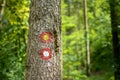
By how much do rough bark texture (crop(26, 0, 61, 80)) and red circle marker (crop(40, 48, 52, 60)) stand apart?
0.04 meters

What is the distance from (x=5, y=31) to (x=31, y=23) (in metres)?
2.79

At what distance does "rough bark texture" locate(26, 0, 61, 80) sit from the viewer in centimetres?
386

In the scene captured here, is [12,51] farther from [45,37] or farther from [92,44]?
[92,44]

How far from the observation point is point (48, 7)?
156 inches

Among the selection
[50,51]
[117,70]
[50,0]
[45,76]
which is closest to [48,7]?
[50,0]

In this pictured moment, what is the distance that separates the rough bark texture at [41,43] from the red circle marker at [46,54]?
0.04 metres

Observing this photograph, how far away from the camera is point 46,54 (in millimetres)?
3896

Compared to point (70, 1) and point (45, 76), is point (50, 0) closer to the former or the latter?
point (45, 76)

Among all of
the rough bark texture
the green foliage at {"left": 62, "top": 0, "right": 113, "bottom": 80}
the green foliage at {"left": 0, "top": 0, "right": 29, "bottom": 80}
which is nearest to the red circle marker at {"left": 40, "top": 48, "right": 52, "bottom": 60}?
the rough bark texture

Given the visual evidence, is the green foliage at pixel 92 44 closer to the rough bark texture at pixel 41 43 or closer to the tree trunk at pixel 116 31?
the tree trunk at pixel 116 31

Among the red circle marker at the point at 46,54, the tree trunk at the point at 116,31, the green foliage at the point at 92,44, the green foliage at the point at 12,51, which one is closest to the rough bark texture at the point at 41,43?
the red circle marker at the point at 46,54

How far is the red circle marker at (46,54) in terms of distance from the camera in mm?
3881

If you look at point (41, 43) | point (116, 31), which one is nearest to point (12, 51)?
point (41, 43)

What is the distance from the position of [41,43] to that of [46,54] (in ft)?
0.59
